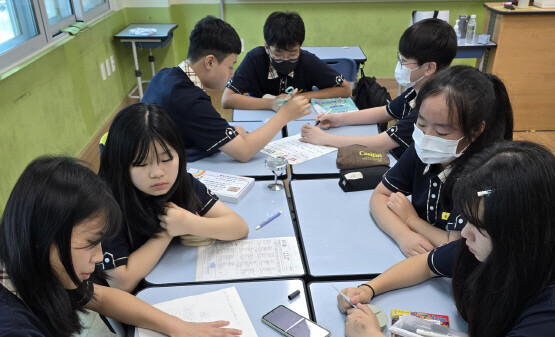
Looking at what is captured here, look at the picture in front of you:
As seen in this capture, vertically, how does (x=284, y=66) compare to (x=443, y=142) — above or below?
below

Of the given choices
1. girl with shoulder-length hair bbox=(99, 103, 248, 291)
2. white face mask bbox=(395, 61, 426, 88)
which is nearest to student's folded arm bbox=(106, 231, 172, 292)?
girl with shoulder-length hair bbox=(99, 103, 248, 291)

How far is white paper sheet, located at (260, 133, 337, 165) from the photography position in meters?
2.02

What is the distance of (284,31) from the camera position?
2.51 m

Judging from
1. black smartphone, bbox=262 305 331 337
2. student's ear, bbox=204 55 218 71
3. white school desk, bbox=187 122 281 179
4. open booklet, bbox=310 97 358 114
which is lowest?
white school desk, bbox=187 122 281 179

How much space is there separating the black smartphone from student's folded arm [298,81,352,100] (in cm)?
184

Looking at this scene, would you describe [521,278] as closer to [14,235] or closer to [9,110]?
[14,235]

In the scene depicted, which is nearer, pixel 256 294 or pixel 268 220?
pixel 256 294

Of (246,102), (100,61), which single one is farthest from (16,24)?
(246,102)

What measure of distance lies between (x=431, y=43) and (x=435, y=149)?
2.54 ft

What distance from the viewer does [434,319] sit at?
109cm

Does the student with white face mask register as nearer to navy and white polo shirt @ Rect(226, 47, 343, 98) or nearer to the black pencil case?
the black pencil case

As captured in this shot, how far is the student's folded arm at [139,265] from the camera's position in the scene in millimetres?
1237

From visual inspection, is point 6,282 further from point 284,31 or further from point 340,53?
point 340,53

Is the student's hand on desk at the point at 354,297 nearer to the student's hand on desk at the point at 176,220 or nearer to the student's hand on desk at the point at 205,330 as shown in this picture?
the student's hand on desk at the point at 205,330
